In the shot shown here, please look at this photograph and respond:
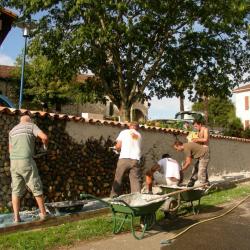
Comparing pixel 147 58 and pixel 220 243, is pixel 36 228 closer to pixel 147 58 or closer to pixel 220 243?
pixel 220 243

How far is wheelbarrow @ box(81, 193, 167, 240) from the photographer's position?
7.89 meters

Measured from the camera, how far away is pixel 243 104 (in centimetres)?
6769

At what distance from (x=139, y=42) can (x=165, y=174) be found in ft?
33.7

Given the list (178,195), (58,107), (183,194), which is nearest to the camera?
(178,195)

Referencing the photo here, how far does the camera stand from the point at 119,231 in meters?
8.59

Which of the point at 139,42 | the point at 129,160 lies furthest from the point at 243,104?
the point at 129,160

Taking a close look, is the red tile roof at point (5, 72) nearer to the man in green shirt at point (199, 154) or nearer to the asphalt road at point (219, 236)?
the man in green shirt at point (199, 154)

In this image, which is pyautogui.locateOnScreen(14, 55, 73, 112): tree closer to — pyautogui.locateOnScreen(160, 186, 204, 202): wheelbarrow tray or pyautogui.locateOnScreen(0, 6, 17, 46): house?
pyautogui.locateOnScreen(0, 6, 17, 46): house

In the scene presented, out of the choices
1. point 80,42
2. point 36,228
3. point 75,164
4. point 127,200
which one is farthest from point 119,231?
point 80,42

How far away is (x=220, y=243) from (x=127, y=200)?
66.6 inches

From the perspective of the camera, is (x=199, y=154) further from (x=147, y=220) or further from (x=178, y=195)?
(x=147, y=220)

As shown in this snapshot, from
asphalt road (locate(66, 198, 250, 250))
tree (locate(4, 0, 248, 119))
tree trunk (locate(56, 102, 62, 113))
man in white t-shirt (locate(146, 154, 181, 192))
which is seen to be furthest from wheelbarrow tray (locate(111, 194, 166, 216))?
tree trunk (locate(56, 102, 62, 113))

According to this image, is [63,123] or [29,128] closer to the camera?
[29,128]

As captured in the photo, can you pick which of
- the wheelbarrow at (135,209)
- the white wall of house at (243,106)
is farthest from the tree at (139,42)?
the white wall of house at (243,106)
